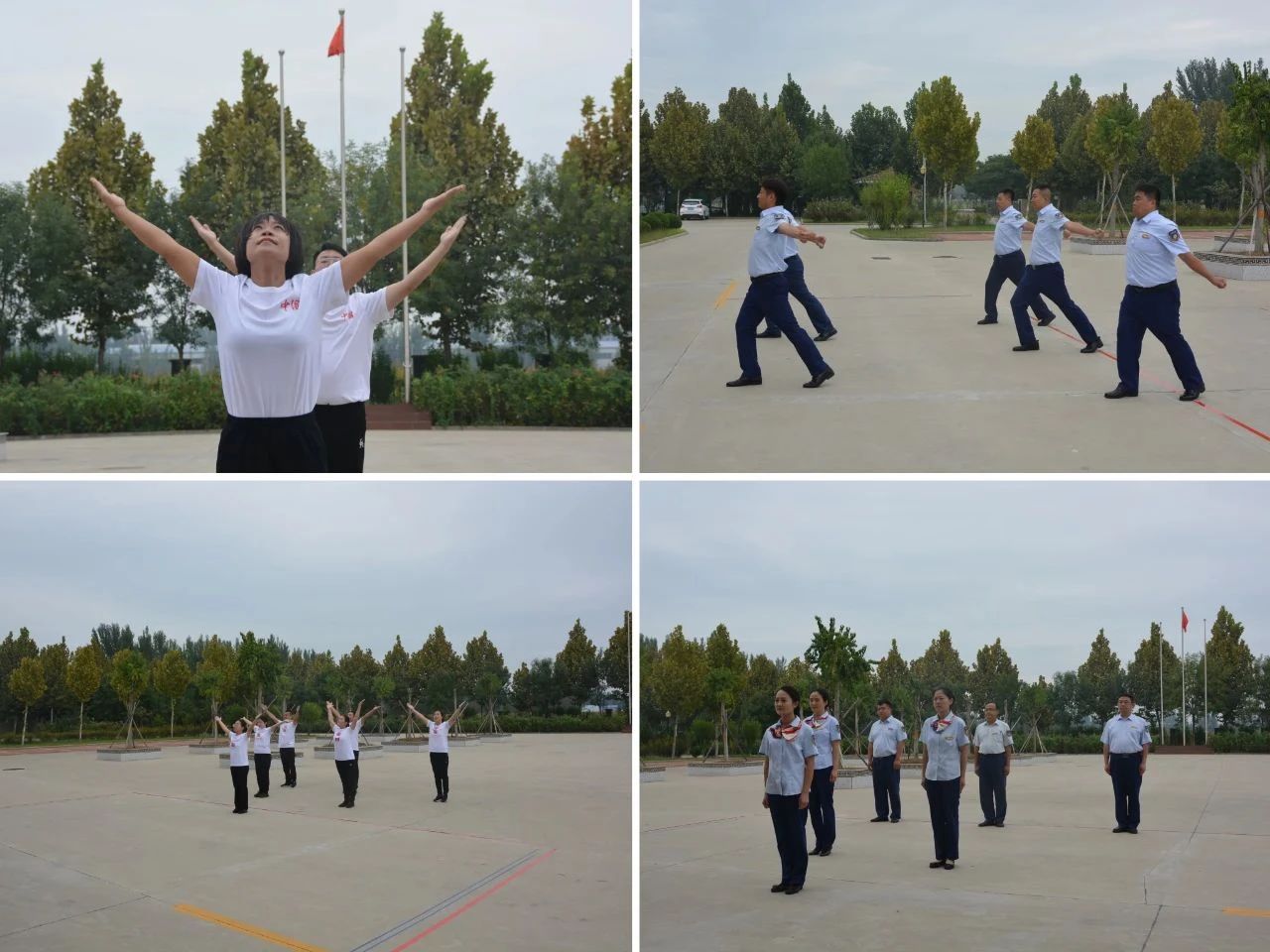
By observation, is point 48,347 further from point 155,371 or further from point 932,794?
point 932,794

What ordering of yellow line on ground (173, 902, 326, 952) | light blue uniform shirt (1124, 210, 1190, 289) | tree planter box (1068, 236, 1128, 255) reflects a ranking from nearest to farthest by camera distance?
yellow line on ground (173, 902, 326, 952) → light blue uniform shirt (1124, 210, 1190, 289) → tree planter box (1068, 236, 1128, 255)

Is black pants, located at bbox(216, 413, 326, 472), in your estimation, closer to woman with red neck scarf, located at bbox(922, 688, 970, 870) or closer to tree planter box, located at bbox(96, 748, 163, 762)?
woman with red neck scarf, located at bbox(922, 688, 970, 870)

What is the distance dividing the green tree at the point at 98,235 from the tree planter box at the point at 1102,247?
14.8 m

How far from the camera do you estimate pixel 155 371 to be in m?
20.5

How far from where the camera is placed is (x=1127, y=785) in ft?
24.5

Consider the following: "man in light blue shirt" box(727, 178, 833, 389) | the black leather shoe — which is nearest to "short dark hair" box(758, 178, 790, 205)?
"man in light blue shirt" box(727, 178, 833, 389)

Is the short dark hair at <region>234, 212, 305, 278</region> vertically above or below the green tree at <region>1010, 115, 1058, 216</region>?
below

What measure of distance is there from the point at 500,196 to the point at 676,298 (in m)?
8.75

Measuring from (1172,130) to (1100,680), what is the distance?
14336mm

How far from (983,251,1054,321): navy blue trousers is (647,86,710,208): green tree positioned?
21.7 feet

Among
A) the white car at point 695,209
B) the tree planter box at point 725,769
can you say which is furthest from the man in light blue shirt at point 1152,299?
the white car at point 695,209

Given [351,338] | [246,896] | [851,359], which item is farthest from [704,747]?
[351,338]

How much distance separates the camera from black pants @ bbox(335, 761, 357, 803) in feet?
29.2

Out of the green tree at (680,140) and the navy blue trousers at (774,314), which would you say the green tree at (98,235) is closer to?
the green tree at (680,140)
